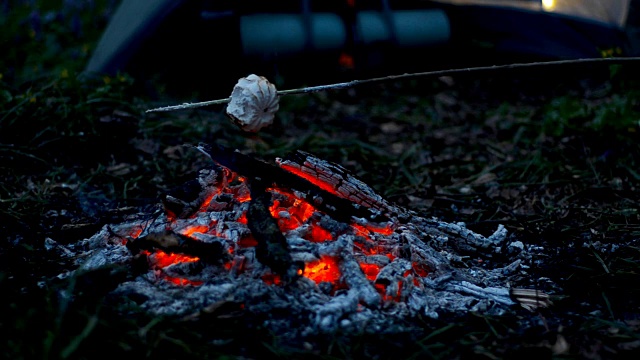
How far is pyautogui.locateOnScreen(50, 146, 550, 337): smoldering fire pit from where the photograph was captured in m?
2.00

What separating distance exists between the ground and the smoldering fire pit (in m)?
0.09

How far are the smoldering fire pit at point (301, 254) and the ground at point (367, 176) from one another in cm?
9

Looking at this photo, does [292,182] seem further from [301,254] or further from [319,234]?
[301,254]

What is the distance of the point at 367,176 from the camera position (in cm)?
359

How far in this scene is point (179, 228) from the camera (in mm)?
2281

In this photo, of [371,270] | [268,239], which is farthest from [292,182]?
[371,270]

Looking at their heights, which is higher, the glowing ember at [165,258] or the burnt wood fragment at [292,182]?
the burnt wood fragment at [292,182]

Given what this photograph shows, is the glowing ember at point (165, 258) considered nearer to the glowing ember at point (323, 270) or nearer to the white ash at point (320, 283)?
the white ash at point (320, 283)

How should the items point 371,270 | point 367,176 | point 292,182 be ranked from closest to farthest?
point 371,270, point 292,182, point 367,176

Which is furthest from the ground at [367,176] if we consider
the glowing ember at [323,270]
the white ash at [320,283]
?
the glowing ember at [323,270]

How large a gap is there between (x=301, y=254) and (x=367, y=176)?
5.12ft

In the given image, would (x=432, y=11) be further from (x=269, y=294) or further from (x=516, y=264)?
(x=269, y=294)

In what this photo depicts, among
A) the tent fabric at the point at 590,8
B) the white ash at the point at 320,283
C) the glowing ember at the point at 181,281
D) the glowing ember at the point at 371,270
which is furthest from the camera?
the tent fabric at the point at 590,8

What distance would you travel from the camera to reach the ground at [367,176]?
6.00 feet
